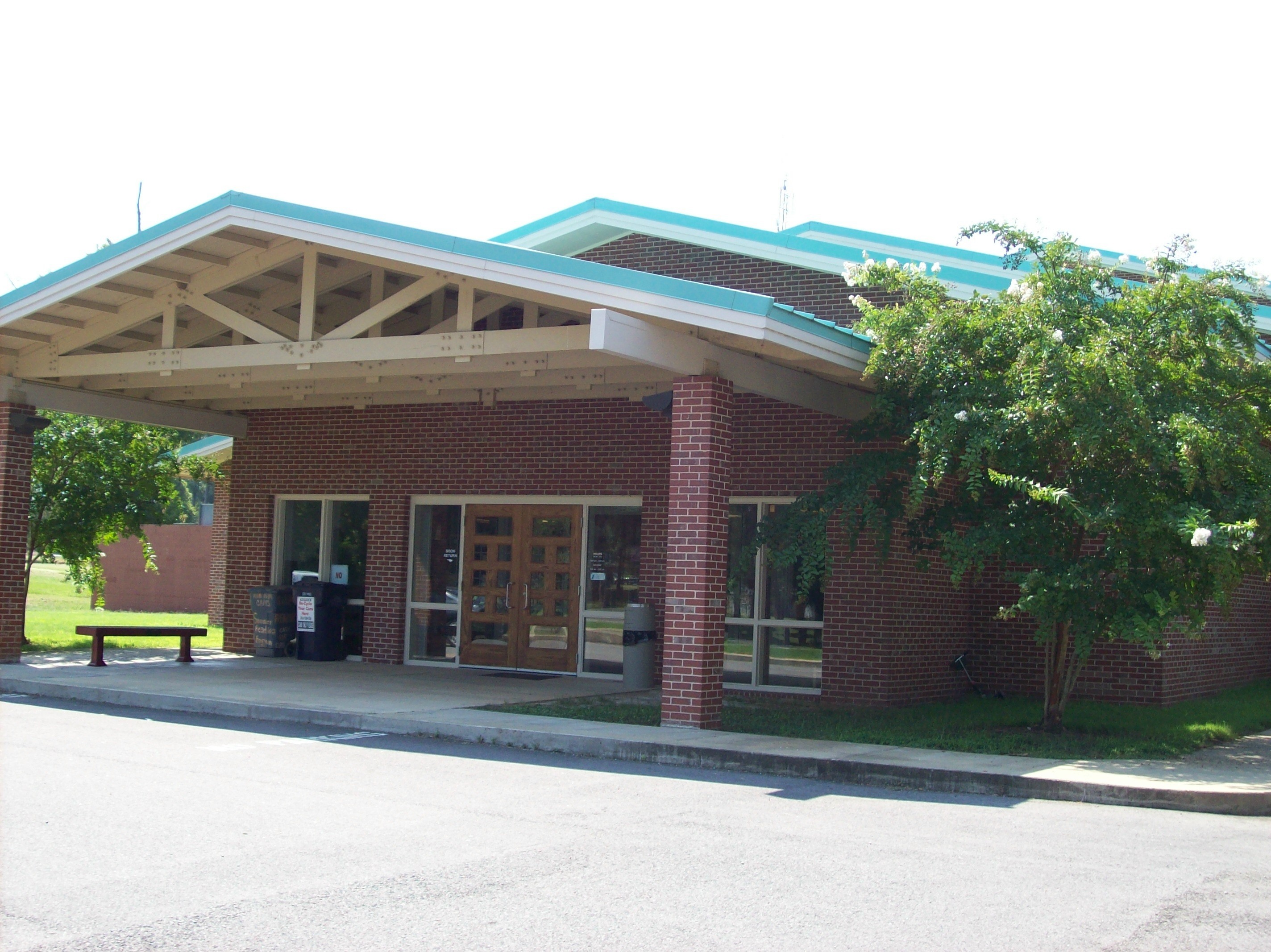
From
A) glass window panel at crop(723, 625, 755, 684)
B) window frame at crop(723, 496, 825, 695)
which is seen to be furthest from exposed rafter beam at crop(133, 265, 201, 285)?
glass window panel at crop(723, 625, 755, 684)

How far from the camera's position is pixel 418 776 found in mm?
9352

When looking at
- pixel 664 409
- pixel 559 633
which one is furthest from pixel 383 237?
pixel 559 633

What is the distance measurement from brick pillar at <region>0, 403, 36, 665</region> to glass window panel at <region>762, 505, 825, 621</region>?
9297mm

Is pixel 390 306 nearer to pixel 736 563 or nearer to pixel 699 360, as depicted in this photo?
pixel 699 360

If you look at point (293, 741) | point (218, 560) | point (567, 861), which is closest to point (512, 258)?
point (293, 741)

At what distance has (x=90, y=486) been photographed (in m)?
19.8

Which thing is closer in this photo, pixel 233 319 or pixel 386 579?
pixel 233 319

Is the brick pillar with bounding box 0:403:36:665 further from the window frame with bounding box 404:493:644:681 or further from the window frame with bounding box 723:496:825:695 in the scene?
the window frame with bounding box 723:496:825:695

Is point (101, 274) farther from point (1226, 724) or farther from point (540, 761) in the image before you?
point (1226, 724)

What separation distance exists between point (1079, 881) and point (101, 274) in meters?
11.9

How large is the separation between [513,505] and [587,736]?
7.04 m

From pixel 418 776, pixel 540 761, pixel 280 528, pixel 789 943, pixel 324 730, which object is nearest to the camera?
pixel 789 943

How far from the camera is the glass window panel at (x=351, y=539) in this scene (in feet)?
61.6

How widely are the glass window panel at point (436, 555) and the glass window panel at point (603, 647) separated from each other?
2300 mm
